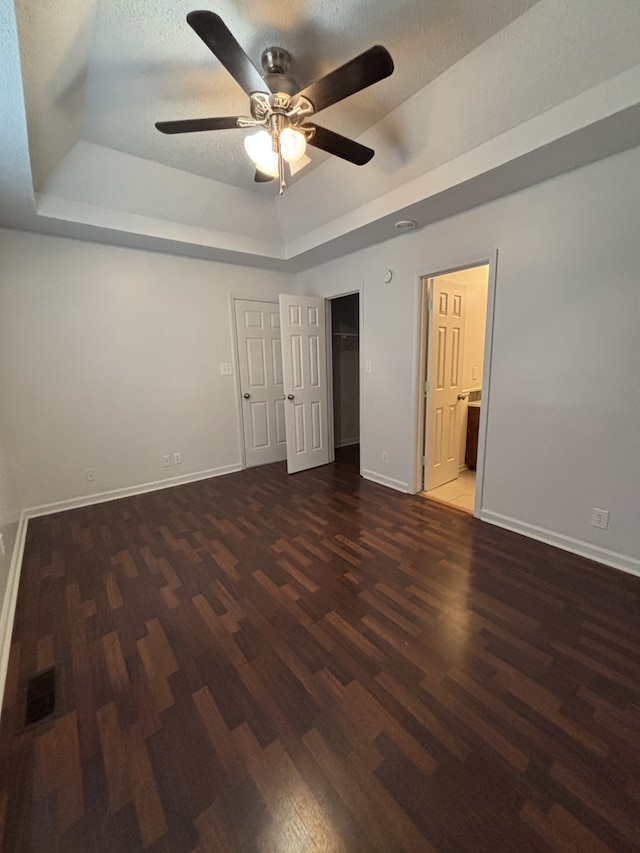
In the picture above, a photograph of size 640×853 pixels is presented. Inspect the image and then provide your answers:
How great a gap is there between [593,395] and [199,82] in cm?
302

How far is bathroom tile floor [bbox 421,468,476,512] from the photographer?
3.15 m

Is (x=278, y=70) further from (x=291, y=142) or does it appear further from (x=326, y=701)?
(x=326, y=701)

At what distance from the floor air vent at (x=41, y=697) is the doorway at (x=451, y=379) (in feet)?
9.69

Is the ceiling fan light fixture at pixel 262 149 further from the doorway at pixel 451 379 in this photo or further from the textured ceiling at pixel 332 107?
the doorway at pixel 451 379

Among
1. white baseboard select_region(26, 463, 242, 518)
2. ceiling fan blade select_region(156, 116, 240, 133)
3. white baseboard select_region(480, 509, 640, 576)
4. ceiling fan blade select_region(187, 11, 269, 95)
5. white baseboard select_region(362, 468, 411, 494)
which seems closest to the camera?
ceiling fan blade select_region(187, 11, 269, 95)

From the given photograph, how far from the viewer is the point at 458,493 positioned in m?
3.38

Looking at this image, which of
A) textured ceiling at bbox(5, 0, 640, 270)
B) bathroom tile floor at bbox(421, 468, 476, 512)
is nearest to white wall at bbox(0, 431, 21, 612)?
textured ceiling at bbox(5, 0, 640, 270)

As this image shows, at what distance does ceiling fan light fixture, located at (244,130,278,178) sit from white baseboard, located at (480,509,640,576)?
290 centimetres

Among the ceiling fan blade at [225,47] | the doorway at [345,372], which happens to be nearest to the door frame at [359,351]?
the doorway at [345,372]

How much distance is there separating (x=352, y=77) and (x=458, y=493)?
3.19 meters

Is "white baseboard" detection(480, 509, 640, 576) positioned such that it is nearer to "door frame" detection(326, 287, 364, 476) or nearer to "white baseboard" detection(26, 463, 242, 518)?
"door frame" detection(326, 287, 364, 476)

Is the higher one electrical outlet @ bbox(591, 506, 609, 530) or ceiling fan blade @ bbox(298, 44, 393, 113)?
ceiling fan blade @ bbox(298, 44, 393, 113)

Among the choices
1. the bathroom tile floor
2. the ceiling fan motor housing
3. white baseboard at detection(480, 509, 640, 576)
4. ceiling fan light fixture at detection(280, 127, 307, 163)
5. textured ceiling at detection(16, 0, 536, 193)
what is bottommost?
the bathroom tile floor

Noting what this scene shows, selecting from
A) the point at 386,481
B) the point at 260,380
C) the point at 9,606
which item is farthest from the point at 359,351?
the point at 9,606
